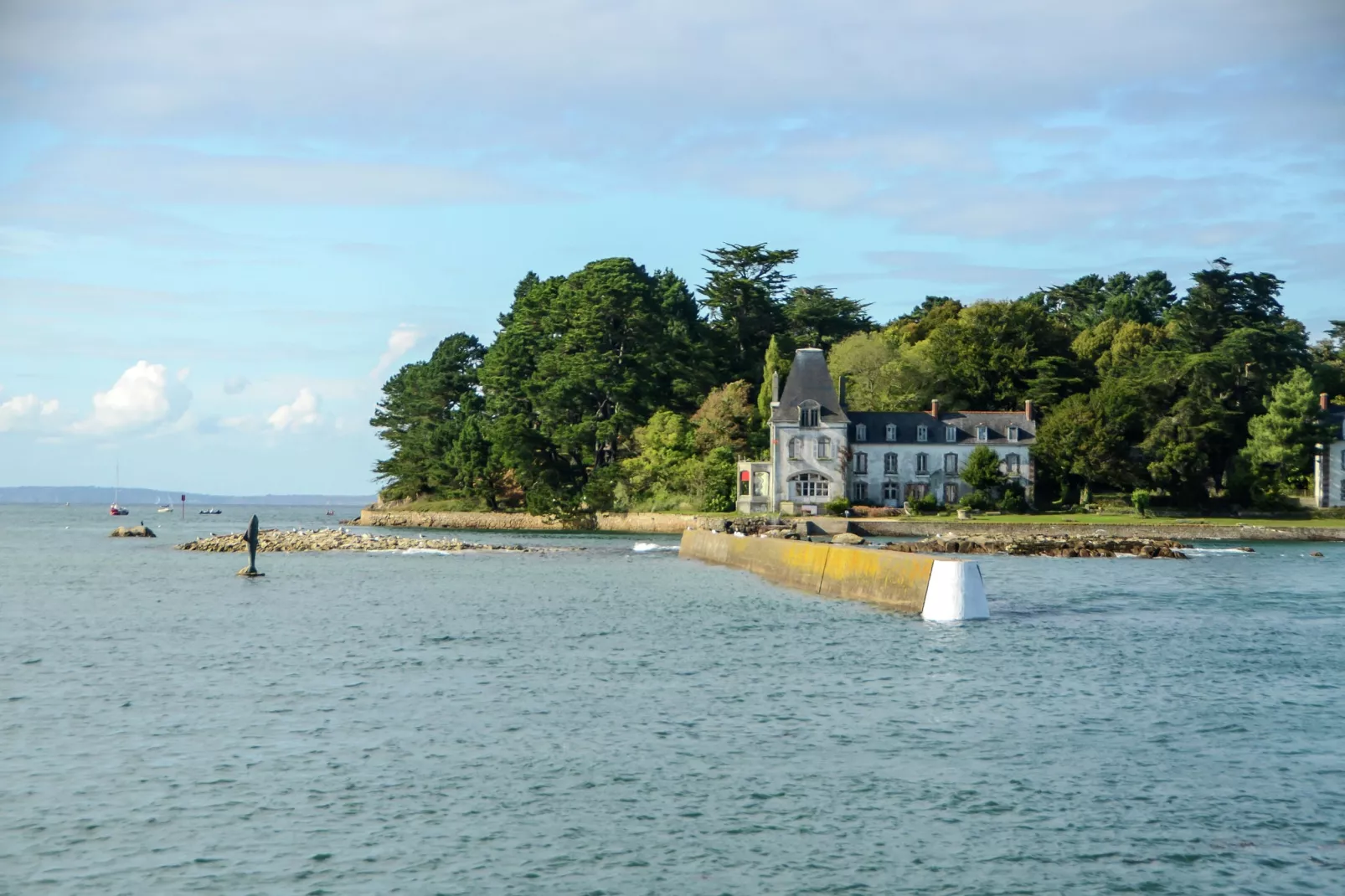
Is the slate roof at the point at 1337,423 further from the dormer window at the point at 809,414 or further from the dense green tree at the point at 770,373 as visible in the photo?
the dense green tree at the point at 770,373

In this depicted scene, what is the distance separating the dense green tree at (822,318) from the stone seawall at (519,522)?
29.7 m

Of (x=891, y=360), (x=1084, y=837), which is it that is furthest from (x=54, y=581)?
(x=891, y=360)

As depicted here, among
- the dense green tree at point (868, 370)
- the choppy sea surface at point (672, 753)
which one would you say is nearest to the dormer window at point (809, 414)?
the dense green tree at point (868, 370)

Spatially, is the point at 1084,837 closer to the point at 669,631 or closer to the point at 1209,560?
the point at 669,631

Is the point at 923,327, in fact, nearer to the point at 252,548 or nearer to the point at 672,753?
the point at 252,548

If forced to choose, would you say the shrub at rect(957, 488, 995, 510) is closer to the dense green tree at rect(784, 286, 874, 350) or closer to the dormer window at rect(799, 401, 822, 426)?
the dormer window at rect(799, 401, 822, 426)

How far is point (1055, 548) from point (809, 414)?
91.3 ft

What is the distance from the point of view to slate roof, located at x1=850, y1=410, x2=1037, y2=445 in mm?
89375

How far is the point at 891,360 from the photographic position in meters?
100

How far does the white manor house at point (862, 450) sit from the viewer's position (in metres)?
88.7

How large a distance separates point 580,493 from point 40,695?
76576 mm

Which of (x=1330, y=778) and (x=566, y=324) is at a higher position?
(x=566, y=324)

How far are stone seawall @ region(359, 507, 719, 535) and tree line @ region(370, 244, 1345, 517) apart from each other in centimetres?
140

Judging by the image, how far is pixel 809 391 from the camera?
294ft
